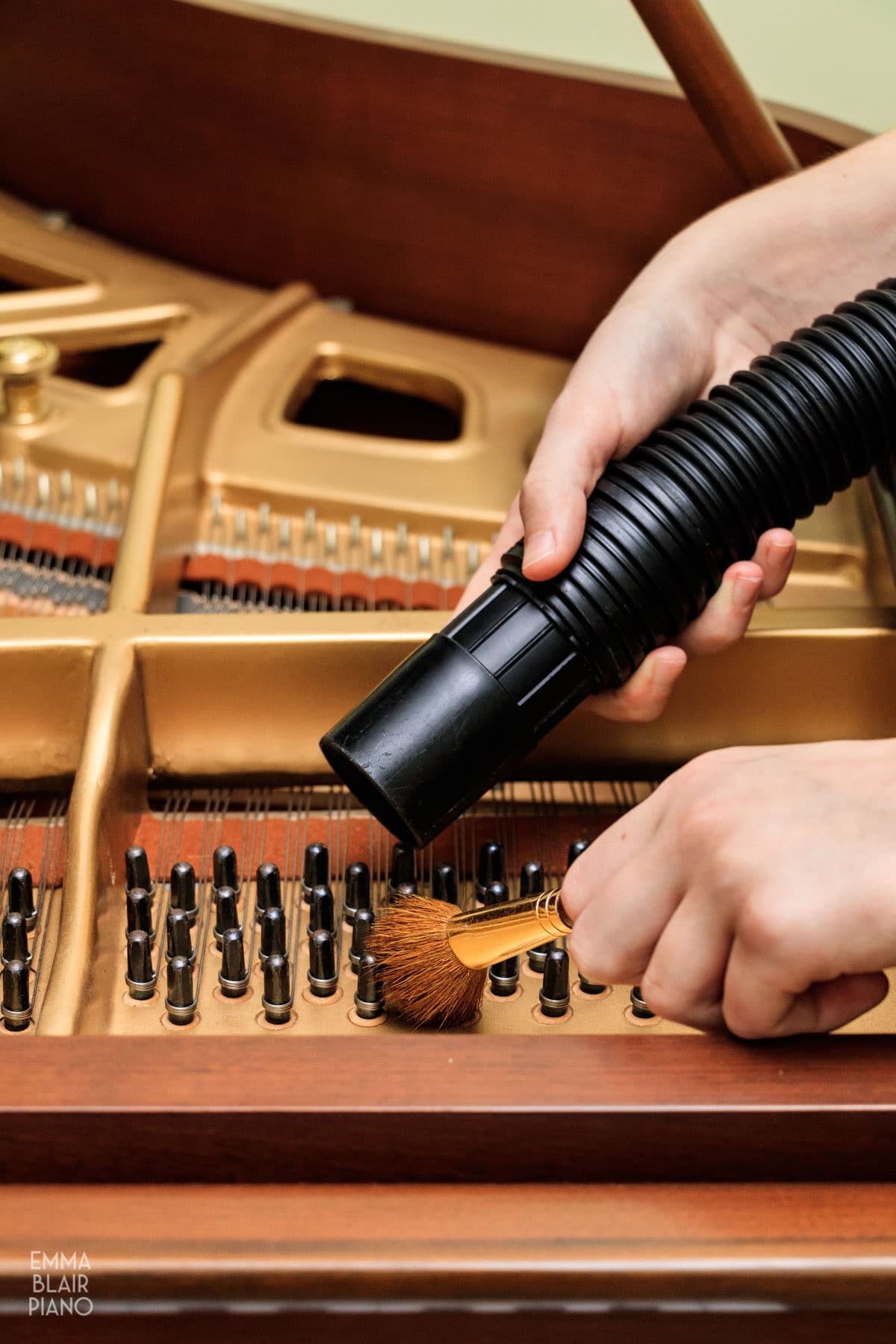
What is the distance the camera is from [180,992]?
1025mm

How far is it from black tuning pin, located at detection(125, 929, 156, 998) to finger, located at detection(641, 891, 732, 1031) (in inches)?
15.8

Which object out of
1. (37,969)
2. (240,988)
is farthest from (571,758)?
(37,969)

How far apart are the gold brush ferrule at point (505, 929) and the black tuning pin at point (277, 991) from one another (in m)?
0.14

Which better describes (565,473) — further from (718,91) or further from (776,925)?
(718,91)

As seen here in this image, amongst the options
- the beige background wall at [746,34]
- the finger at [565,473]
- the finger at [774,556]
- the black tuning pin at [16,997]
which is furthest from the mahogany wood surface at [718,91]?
the black tuning pin at [16,997]

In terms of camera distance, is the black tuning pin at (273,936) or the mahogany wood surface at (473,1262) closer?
the mahogany wood surface at (473,1262)

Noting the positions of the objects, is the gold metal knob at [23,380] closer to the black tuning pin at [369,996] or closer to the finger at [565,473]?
the finger at [565,473]

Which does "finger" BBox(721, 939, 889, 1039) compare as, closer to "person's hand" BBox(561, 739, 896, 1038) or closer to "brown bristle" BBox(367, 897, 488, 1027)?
"person's hand" BBox(561, 739, 896, 1038)

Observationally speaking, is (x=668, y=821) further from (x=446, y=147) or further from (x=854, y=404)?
(x=446, y=147)

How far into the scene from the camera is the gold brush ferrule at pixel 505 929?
890mm

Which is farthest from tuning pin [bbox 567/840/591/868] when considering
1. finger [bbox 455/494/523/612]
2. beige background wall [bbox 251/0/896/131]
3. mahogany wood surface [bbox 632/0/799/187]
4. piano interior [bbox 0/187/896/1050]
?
beige background wall [bbox 251/0/896/131]

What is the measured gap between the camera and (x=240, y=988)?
1.05m

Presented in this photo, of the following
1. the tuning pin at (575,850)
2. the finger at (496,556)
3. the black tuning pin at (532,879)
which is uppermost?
the finger at (496,556)

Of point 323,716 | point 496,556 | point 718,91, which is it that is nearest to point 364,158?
point 718,91
